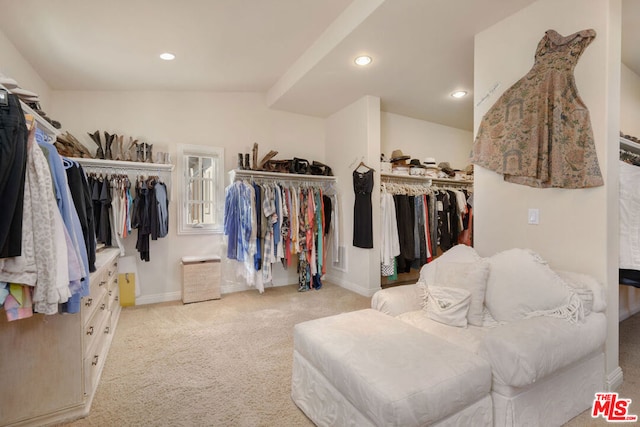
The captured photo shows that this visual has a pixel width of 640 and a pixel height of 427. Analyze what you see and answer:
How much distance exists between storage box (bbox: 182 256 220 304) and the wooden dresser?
5.82ft

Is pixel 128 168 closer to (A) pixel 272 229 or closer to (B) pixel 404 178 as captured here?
(A) pixel 272 229

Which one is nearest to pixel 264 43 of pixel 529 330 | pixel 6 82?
pixel 6 82

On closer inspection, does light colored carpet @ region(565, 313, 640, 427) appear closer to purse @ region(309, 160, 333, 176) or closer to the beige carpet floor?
the beige carpet floor

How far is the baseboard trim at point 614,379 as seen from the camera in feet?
5.80

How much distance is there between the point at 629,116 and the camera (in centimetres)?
305

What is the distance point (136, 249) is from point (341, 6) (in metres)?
3.36

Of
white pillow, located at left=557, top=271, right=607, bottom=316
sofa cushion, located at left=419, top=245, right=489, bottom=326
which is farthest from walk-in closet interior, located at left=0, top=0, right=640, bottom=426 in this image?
sofa cushion, located at left=419, top=245, right=489, bottom=326

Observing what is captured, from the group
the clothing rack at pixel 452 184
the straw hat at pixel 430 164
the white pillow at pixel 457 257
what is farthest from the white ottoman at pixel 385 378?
the clothing rack at pixel 452 184

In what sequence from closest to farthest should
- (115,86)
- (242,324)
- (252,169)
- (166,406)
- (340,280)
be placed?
(166,406) → (242,324) → (115,86) → (252,169) → (340,280)

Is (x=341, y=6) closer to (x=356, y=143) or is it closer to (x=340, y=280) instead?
(x=356, y=143)

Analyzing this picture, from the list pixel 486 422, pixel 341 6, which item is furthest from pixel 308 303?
pixel 341 6

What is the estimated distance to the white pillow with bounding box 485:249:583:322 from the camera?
5.21ft

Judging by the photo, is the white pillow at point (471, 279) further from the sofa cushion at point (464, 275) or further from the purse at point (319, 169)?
the purse at point (319, 169)

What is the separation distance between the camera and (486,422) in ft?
4.26
